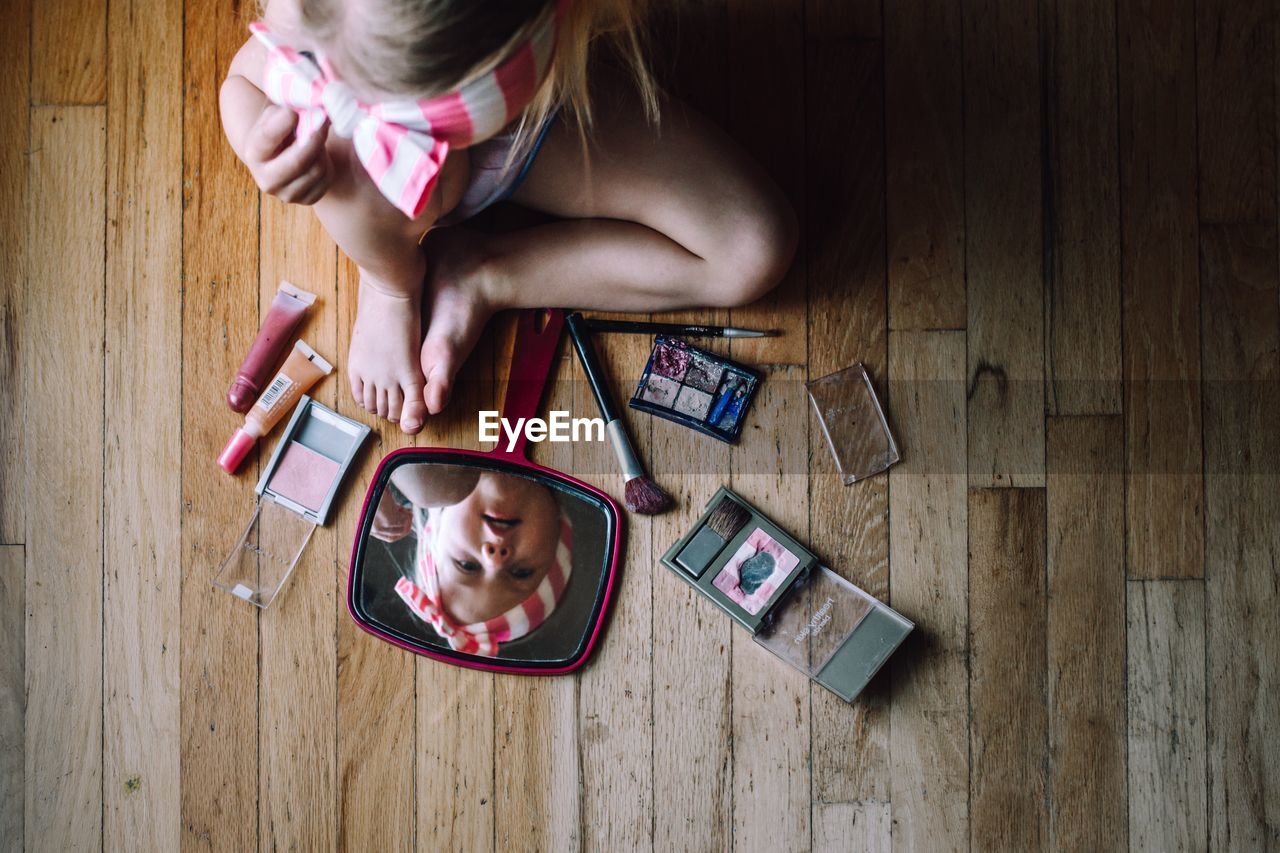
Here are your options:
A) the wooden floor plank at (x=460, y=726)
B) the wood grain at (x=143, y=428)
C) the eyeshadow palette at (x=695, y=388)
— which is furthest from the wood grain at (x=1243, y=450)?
the wood grain at (x=143, y=428)

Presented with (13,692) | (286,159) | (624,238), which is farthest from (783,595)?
(13,692)

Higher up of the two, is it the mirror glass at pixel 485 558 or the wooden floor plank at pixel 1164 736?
the mirror glass at pixel 485 558

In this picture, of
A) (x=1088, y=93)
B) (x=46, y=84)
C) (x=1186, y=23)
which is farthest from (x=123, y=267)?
(x=1186, y=23)

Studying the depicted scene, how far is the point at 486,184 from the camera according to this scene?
766 mm

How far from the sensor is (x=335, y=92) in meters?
0.55

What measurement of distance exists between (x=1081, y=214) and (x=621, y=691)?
713 millimetres

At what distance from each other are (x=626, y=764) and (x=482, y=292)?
0.52 metres

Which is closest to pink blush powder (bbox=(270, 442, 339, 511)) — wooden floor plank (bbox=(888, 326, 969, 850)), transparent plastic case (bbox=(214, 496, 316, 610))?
transparent plastic case (bbox=(214, 496, 316, 610))

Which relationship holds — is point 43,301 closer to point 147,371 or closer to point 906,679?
point 147,371

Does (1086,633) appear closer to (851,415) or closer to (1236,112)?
(851,415)

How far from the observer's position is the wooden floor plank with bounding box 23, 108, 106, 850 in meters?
0.90

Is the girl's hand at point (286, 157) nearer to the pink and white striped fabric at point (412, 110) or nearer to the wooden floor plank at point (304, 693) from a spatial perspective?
the pink and white striped fabric at point (412, 110)

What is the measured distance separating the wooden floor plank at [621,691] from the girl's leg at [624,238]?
0.08 m

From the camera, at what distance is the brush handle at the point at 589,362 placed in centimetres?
87
